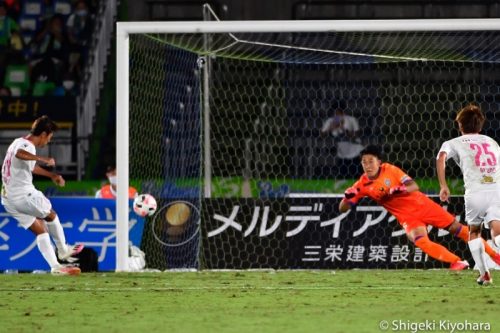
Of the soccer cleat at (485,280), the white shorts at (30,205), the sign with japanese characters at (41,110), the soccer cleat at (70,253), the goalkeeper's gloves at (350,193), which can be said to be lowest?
the soccer cleat at (70,253)

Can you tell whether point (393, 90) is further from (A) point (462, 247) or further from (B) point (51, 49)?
(B) point (51, 49)

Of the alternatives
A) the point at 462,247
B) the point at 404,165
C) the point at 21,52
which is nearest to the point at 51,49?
the point at 21,52

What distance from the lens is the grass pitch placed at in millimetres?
8203

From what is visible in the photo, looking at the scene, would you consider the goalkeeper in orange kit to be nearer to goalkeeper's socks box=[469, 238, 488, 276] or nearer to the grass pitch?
the grass pitch

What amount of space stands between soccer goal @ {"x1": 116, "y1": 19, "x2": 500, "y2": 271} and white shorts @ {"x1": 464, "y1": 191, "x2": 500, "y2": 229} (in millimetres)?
3076

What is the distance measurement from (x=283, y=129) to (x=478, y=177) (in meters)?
7.54

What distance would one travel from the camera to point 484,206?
11000mm

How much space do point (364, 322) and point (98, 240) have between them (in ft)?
23.9

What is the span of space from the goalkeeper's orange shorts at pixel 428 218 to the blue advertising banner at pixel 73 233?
10.8ft

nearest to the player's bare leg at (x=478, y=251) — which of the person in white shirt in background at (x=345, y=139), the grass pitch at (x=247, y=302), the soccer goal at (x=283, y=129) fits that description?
the grass pitch at (x=247, y=302)

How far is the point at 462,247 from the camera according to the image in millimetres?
14742

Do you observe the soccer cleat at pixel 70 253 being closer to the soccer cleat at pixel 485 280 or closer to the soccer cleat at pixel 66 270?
the soccer cleat at pixel 66 270
